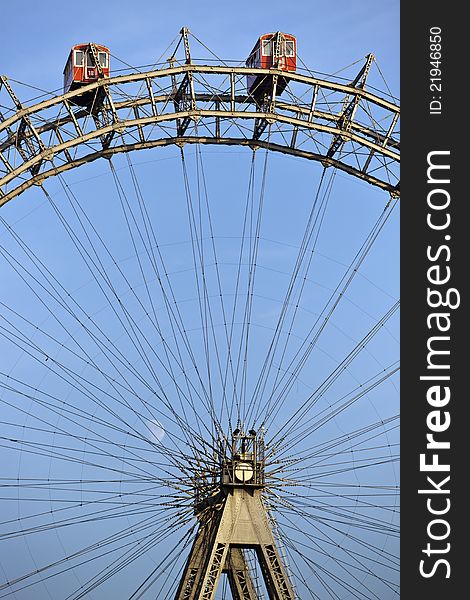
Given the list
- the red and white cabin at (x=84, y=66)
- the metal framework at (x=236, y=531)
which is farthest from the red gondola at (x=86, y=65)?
the metal framework at (x=236, y=531)

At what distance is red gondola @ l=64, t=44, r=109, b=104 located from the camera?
34.4 metres

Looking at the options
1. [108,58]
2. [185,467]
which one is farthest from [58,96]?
[185,467]

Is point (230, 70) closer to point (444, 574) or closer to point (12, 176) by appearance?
point (12, 176)

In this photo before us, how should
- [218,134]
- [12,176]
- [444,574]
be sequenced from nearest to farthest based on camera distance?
[444,574] < [12,176] < [218,134]

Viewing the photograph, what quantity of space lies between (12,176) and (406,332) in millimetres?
13818

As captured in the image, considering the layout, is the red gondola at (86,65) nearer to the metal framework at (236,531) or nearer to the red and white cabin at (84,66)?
the red and white cabin at (84,66)

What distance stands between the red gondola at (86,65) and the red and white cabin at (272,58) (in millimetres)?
4428

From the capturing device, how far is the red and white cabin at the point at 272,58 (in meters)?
35.8

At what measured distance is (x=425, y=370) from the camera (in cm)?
2417

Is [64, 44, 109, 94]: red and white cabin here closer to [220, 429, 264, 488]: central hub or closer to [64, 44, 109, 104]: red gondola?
[64, 44, 109, 104]: red gondola

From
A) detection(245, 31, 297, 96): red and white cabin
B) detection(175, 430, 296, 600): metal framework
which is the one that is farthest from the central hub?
detection(245, 31, 297, 96): red and white cabin

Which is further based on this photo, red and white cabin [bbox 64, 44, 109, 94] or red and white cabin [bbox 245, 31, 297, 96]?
red and white cabin [bbox 245, 31, 297, 96]

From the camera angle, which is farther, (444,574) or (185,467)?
(185,467)

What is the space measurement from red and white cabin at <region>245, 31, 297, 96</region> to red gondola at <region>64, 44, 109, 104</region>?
4.43 m
